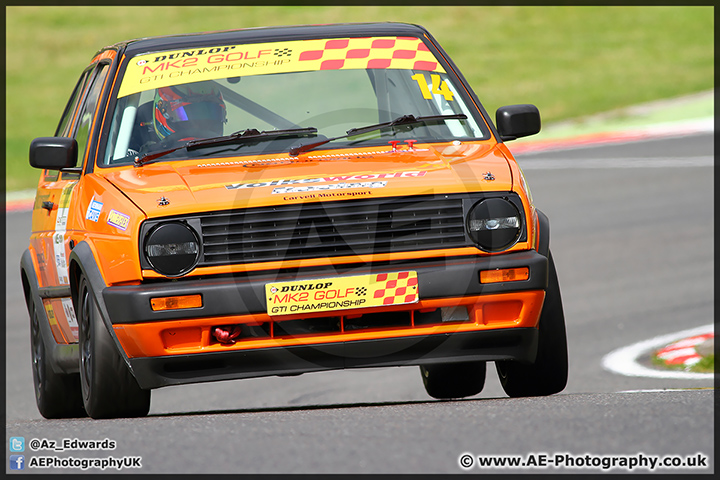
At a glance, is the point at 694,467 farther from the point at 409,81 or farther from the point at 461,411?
the point at 409,81

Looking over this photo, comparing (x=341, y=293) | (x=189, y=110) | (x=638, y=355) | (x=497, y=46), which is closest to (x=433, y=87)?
(x=189, y=110)

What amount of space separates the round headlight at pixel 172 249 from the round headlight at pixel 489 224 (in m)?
1.27

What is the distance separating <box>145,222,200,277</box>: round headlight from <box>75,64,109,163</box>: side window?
1.28 m

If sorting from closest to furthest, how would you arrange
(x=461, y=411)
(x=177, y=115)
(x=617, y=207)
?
(x=461, y=411), (x=177, y=115), (x=617, y=207)

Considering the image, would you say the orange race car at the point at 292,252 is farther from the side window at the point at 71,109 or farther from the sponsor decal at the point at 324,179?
the side window at the point at 71,109

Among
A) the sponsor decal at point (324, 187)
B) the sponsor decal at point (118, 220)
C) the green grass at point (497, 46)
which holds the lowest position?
the sponsor decal at point (118, 220)

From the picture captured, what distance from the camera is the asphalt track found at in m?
4.47

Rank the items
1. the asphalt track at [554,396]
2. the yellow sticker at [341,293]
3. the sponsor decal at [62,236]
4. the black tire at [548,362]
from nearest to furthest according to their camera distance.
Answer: the asphalt track at [554,396], the yellow sticker at [341,293], the black tire at [548,362], the sponsor decal at [62,236]

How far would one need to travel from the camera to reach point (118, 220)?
5.74m

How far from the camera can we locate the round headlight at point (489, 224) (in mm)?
5711

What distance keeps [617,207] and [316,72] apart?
1067cm

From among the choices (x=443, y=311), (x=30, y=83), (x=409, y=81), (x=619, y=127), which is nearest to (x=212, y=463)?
(x=443, y=311)

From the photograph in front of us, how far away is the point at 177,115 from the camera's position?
6562 mm

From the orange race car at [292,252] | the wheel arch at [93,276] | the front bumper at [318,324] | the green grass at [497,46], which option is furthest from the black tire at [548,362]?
the green grass at [497,46]
